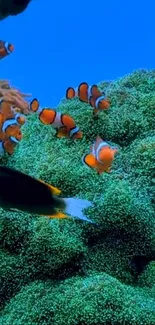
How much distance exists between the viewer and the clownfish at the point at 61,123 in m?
3.12

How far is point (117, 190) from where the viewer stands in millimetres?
2420

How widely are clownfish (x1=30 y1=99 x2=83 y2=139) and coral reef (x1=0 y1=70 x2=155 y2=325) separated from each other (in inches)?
4.6

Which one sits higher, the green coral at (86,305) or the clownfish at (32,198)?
the green coral at (86,305)

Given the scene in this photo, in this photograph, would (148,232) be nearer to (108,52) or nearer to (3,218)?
(3,218)

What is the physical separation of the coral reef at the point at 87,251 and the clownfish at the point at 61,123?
0.38ft

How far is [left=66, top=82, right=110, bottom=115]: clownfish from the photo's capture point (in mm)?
3273

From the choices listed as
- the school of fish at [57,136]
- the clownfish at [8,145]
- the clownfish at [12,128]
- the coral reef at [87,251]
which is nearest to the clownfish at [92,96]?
the school of fish at [57,136]

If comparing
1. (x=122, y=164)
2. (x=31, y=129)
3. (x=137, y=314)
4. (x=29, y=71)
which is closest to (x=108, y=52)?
(x=29, y=71)

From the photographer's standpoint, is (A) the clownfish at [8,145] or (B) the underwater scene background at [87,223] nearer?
(B) the underwater scene background at [87,223]

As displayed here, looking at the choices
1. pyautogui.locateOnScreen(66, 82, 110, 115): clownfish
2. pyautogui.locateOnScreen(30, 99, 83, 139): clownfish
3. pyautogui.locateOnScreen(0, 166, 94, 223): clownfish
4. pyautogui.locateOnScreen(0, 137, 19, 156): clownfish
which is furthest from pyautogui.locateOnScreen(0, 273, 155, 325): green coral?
pyautogui.locateOnScreen(66, 82, 110, 115): clownfish

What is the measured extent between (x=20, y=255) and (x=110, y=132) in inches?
47.7

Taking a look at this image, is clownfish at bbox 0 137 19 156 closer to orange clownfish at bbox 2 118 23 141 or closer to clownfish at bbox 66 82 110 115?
orange clownfish at bbox 2 118 23 141

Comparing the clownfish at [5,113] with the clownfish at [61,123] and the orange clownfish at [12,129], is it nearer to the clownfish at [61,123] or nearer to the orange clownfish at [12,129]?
the orange clownfish at [12,129]

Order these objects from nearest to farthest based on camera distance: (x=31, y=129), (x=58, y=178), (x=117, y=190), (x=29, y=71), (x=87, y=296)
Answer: (x=87, y=296) < (x=117, y=190) < (x=58, y=178) < (x=31, y=129) < (x=29, y=71)
